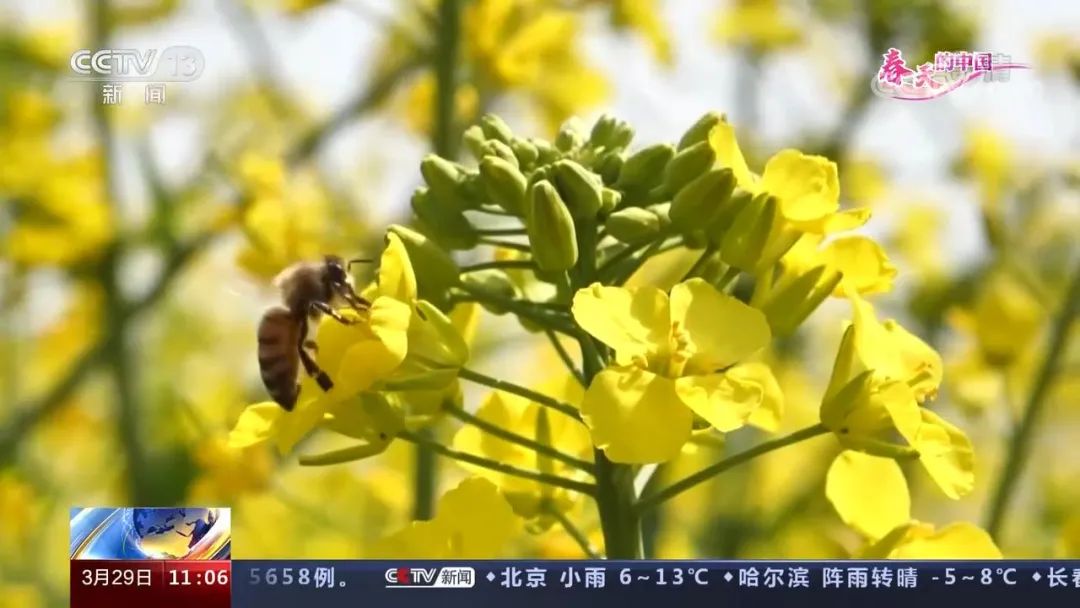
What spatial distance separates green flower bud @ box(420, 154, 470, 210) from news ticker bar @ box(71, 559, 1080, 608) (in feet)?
0.71

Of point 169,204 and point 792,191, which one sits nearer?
point 792,191

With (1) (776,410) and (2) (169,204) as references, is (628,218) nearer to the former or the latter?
(1) (776,410)

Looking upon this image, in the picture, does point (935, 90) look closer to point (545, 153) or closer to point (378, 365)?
point (545, 153)

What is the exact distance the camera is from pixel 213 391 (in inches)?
47.0

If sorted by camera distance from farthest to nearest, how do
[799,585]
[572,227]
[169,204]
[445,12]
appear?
[169,204]
[445,12]
[799,585]
[572,227]

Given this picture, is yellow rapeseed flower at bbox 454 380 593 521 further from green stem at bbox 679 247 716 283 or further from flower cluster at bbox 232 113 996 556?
green stem at bbox 679 247 716 283

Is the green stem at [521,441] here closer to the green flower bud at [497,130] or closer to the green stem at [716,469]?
the green stem at [716,469]

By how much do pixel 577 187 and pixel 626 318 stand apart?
8 cm

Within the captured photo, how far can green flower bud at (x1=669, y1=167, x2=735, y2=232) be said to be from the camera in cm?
63

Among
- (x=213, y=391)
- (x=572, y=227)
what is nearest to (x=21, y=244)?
(x=213, y=391)

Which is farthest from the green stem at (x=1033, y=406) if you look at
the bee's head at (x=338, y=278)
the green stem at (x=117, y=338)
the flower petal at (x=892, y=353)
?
the green stem at (x=117, y=338)

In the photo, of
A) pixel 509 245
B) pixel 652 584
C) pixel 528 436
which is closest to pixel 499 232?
pixel 509 245

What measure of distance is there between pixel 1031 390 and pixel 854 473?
1.39 ft

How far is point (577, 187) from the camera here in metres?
0.64
